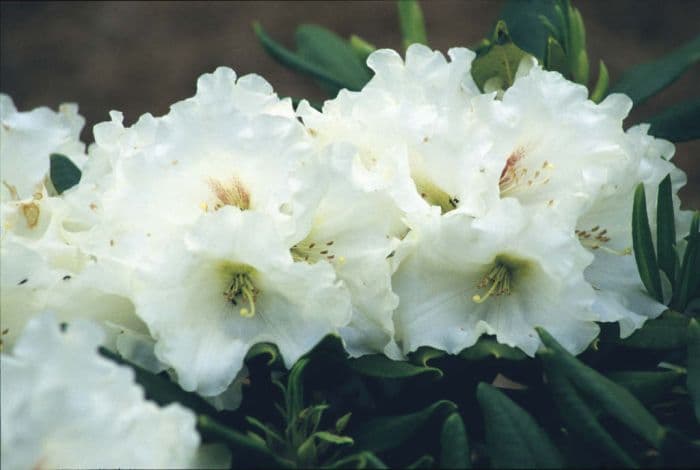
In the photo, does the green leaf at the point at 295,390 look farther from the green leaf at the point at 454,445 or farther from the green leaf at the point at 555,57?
the green leaf at the point at 555,57

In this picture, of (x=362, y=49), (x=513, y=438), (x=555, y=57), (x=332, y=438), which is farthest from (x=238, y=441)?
(x=362, y=49)

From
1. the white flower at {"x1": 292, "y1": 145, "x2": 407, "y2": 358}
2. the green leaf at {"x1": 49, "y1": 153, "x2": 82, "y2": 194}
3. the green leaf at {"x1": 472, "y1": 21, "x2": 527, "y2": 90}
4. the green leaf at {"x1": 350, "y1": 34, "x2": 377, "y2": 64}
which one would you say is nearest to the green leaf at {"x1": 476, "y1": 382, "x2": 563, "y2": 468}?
the white flower at {"x1": 292, "y1": 145, "x2": 407, "y2": 358}

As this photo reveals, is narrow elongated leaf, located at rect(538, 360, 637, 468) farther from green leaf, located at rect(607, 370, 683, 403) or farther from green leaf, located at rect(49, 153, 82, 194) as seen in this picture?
green leaf, located at rect(49, 153, 82, 194)

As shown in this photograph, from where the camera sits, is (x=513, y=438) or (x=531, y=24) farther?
(x=531, y=24)

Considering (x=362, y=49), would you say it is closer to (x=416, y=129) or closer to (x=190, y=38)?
(x=416, y=129)

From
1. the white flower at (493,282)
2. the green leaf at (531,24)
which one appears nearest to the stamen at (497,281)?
the white flower at (493,282)
